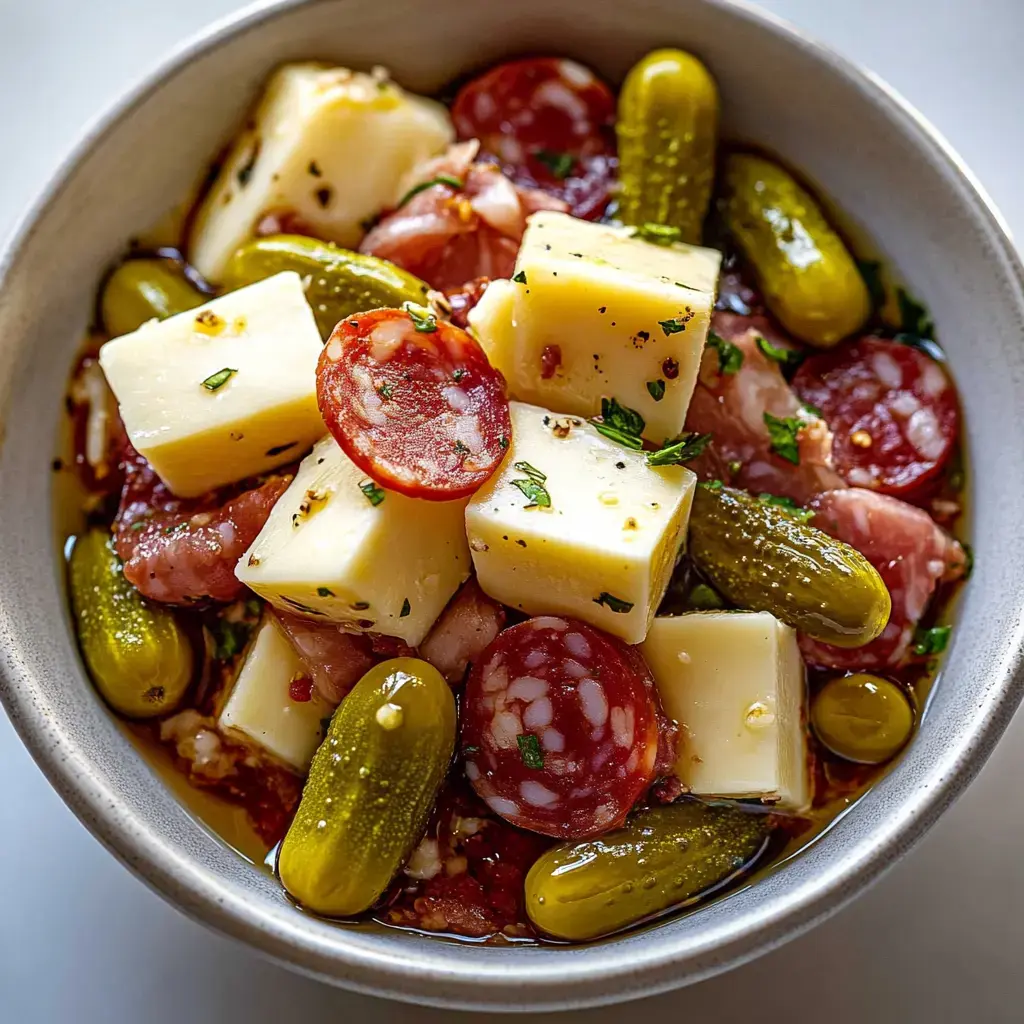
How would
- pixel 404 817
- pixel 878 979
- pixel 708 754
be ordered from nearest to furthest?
pixel 404 817, pixel 708 754, pixel 878 979

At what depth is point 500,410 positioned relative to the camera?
6.75 ft

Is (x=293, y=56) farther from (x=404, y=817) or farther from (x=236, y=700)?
(x=404, y=817)

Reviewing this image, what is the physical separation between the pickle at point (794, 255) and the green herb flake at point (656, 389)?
0.55 meters

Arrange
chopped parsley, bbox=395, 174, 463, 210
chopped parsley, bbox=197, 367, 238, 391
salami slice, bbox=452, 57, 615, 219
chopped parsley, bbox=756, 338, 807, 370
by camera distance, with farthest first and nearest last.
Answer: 1. salami slice, bbox=452, 57, 615, 219
2. chopped parsley, bbox=395, 174, 463, 210
3. chopped parsley, bbox=756, 338, 807, 370
4. chopped parsley, bbox=197, 367, 238, 391

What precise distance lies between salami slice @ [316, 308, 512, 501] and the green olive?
89 centimetres

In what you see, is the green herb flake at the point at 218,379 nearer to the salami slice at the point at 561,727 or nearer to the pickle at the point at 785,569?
the salami slice at the point at 561,727

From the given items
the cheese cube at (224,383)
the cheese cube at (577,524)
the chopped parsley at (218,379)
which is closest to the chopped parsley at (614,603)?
the cheese cube at (577,524)

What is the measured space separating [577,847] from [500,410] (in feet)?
2.81

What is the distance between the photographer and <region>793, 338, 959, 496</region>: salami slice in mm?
2406

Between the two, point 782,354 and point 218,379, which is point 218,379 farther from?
point 782,354

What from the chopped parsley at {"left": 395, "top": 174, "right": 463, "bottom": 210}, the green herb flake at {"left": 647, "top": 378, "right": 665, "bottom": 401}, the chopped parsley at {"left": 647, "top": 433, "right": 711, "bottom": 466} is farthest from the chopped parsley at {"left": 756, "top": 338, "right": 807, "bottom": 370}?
the chopped parsley at {"left": 395, "top": 174, "right": 463, "bottom": 210}

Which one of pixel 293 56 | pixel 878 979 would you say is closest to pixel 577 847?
pixel 878 979

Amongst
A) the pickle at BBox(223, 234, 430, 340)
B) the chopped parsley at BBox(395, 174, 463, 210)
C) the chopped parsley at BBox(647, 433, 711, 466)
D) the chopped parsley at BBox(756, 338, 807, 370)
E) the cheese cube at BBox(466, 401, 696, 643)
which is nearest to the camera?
the cheese cube at BBox(466, 401, 696, 643)

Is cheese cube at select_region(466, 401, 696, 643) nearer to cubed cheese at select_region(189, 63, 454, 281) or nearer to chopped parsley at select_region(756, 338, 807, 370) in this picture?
chopped parsley at select_region(756, 338, 807, 370)
